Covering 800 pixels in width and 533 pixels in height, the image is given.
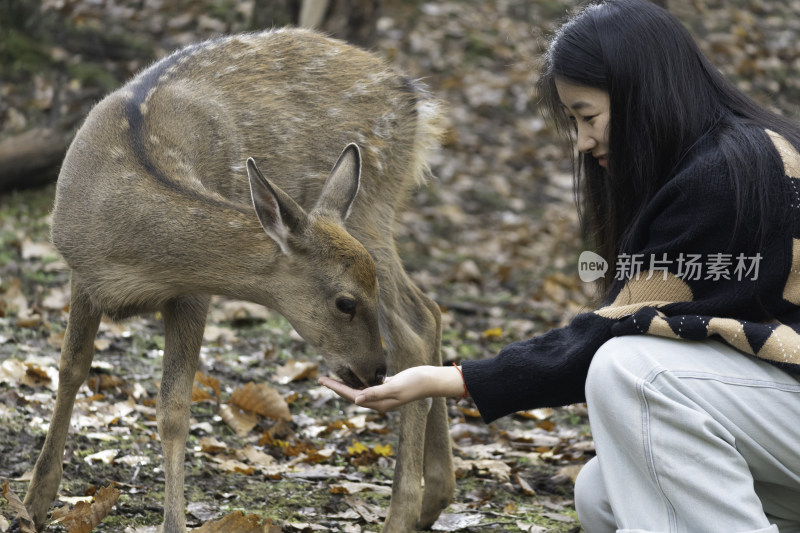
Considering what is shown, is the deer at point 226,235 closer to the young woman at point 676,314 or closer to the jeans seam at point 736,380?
the young woman at point 676,314

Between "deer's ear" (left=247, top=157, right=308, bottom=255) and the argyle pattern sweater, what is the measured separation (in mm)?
1123

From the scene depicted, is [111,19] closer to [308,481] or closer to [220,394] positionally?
[220,394]

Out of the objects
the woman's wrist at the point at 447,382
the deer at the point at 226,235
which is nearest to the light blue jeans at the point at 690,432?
the woman's wrist at the point at 447,382

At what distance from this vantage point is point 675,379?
276cm

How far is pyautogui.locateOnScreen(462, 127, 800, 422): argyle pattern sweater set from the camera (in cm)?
283

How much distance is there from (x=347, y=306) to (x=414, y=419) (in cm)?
77

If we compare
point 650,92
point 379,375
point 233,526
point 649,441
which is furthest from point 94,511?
point 650,92

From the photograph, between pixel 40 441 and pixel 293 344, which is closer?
pixel 40 441

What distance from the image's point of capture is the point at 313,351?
19.3 ft

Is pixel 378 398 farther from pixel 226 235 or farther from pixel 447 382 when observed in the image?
pixel 226 235

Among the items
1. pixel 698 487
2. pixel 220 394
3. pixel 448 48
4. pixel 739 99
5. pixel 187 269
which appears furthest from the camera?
pixel 448 48

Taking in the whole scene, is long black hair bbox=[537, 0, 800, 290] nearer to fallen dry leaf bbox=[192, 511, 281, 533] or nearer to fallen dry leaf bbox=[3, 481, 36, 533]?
fallen dry leaf bbox=[192, 511, 281, 533]

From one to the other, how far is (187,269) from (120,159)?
520 millimetres

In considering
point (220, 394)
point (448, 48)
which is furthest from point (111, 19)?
point (220, 394)
